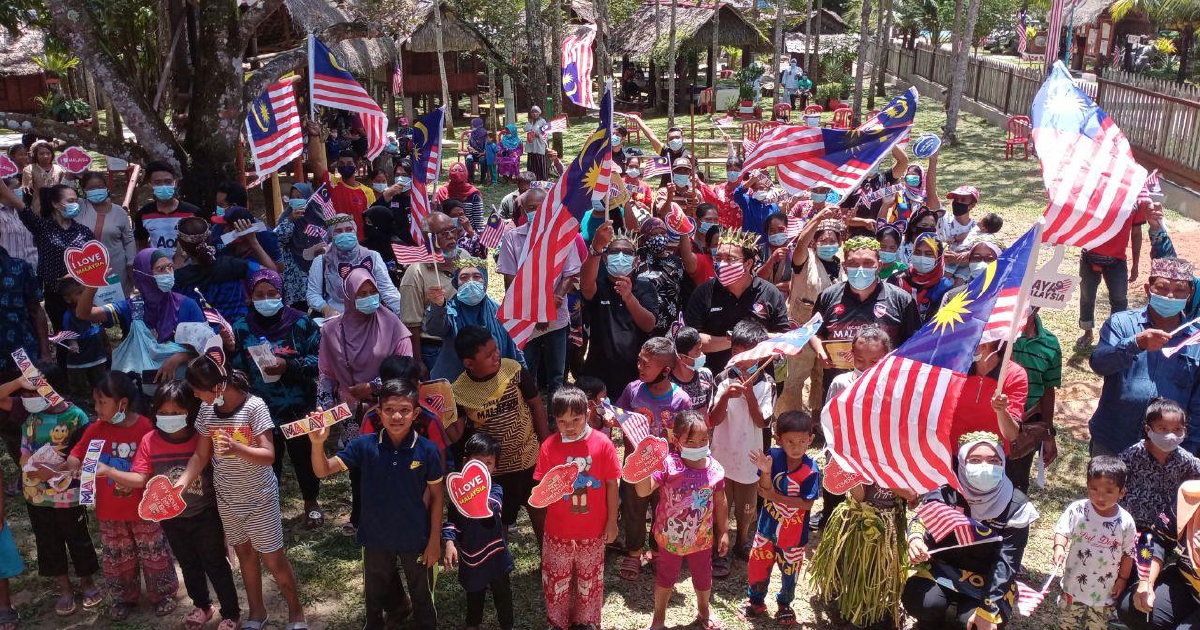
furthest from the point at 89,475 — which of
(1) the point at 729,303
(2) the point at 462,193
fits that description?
(2) the point at 462,193

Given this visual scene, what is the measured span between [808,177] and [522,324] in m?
2.70

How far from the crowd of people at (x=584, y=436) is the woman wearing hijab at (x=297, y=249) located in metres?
0.93

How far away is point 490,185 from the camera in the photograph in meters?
19.7

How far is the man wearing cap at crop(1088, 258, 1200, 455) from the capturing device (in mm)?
5477

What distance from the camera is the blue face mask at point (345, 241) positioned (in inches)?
287

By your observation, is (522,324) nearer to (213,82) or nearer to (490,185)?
(213,82)

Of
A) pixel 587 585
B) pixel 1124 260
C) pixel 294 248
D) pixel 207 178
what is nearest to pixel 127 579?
pixel 587 585

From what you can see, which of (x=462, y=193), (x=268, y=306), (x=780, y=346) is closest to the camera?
(x=780, y=346)

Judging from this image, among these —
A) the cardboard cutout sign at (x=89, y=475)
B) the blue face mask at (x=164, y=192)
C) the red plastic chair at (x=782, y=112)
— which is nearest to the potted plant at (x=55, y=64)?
the red plastic chair at (x=782, y=112)

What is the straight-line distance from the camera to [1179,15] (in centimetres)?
2600

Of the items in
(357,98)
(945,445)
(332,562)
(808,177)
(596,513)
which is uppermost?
(357,98)

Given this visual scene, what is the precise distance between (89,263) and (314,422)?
125 inches

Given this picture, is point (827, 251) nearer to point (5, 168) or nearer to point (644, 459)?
point (644, 459)

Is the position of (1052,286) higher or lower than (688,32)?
lower
